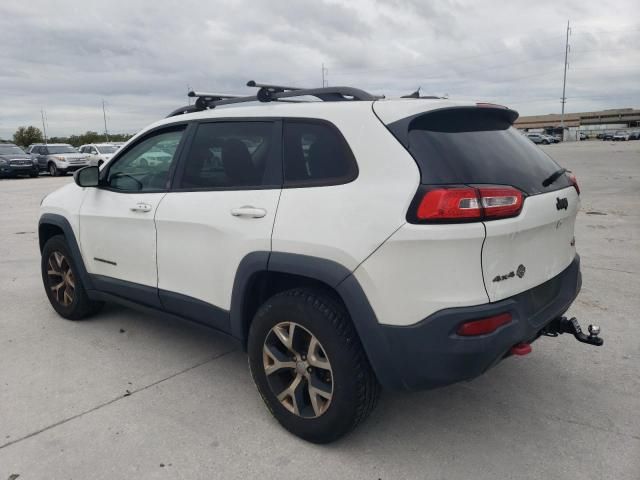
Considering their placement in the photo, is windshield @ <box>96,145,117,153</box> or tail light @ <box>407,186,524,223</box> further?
windshield @ <box>96,145,117,153</box>

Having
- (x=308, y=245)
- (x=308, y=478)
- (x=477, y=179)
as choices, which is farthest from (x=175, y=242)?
(x=477, y=179)

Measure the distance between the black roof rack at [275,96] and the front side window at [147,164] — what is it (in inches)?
10.6

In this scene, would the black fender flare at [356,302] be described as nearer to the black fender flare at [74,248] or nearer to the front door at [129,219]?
the front door at [129,219]

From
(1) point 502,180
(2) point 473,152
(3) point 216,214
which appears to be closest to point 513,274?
(1) point 502,180

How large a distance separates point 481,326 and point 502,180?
2.27 feet

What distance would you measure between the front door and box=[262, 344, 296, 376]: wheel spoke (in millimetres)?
1092

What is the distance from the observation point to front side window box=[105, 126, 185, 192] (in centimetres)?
347

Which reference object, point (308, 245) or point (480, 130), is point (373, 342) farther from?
point (480, 130)

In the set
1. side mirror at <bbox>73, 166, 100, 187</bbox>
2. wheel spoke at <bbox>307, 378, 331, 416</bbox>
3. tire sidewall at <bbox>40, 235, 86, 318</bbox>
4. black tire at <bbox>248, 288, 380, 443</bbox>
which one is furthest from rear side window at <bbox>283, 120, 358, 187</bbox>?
tire sidewall at <bbox>40, 235, 86, 318</bbox>

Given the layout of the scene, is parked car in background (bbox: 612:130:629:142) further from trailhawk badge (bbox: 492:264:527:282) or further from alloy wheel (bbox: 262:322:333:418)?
alloy wheel (bbox: 262:322:333:418)

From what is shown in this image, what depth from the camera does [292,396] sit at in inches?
107

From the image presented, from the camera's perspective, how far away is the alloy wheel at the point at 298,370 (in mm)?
2574

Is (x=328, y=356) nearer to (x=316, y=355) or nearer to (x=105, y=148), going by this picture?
(x=316, y=355)

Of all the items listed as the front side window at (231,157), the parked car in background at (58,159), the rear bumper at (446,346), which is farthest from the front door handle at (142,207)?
the parked car in background at (58,159)
